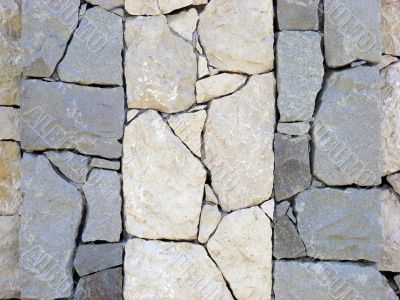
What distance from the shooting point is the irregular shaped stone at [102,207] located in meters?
2.16

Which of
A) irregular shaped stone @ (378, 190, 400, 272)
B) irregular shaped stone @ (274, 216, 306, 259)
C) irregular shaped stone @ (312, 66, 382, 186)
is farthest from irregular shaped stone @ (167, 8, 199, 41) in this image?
irregular shaped stone @ (378, 190, 400, 272)

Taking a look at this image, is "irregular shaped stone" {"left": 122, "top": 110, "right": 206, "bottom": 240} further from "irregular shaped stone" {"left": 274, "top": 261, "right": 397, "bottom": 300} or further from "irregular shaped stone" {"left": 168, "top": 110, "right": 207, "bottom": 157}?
"irregular shaped stone" {"left": 274, "top": 261, "right": 397, "bottom": 300}

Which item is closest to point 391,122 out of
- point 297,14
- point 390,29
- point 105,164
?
point 390,29

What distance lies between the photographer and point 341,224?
6.98 ft

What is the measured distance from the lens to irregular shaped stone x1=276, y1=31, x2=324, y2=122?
2152mm

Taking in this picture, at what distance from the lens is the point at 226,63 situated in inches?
86.7

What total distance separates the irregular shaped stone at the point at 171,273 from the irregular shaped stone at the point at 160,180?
89 millimetres

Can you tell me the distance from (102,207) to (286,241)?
0.97 m

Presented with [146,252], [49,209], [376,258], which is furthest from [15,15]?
[376,258]

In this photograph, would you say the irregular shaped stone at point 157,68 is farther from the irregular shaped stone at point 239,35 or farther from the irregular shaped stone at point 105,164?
the irregular shaped stone at point 105,164

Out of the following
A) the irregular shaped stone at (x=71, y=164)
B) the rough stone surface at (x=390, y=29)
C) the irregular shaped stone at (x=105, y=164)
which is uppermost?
the rough stone surface at (x=390, y=29)

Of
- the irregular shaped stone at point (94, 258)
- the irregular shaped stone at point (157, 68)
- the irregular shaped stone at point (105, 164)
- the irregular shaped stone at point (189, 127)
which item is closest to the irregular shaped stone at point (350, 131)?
the irregular shaped stone at point (189, 127)

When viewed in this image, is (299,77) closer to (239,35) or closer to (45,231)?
(239,35)

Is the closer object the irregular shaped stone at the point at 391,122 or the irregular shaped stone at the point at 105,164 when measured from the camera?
the irregular shaped stone at the point at 105,164
